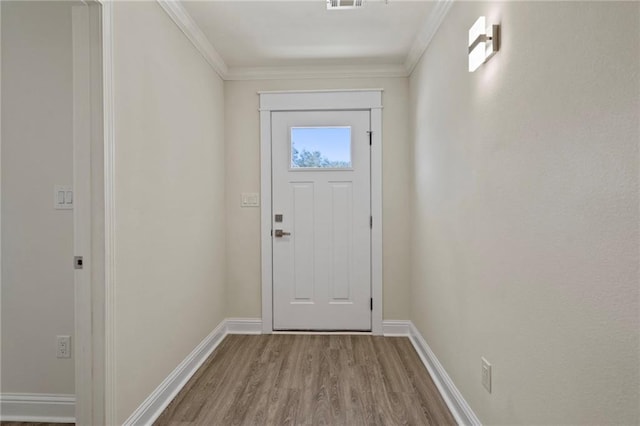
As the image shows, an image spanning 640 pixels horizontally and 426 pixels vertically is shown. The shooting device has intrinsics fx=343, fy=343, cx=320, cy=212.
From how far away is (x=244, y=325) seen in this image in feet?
10.6

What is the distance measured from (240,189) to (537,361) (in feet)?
8.68

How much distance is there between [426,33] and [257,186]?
1.86 m

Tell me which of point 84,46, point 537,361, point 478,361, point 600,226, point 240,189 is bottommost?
point 478,361

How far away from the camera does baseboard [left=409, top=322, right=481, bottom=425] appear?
1.77 meters

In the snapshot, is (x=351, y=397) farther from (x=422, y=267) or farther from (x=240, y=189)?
(x=240, y=189)

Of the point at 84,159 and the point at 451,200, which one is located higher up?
the point at 84,159

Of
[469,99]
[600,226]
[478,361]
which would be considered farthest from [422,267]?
[600,226]

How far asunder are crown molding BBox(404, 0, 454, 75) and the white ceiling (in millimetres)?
34

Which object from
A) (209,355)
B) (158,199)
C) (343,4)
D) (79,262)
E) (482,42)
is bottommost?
(209,355)

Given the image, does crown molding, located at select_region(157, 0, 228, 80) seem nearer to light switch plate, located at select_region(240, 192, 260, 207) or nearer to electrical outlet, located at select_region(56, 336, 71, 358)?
light switch plate, located at select_region(240, 192, 260, 207)

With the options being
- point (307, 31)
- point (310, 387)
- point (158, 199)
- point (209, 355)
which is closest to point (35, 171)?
point (158, 199)

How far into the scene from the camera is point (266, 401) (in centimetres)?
206

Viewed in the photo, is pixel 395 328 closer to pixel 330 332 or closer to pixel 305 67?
pixel 330 332

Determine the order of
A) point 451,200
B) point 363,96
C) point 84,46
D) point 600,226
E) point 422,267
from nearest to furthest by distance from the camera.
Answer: point 600,226 → point 84,46 → point 451,200 → point 422,267 → point 363,96
